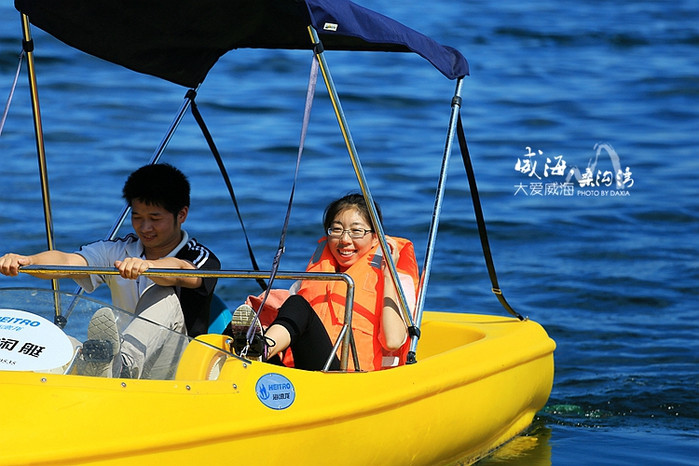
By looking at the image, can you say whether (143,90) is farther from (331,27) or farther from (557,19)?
(331,27)

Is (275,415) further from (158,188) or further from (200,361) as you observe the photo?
(158,188)

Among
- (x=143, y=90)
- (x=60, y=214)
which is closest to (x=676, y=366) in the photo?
(x=60, y=214)

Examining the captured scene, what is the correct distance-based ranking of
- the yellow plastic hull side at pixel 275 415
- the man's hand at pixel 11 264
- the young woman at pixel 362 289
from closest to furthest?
the yellow plastic hull side at pixel 275 415 → the man's hand at pixel 11 264 → the young woman at pixel 362 289

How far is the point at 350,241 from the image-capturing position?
502 cm

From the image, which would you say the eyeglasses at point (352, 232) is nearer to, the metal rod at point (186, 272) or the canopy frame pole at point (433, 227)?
the canopy frame pole at point (433, 227)

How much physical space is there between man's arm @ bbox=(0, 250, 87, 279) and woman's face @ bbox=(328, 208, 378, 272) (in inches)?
44.0

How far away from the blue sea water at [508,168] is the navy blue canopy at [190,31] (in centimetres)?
211

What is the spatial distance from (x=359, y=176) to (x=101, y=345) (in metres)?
1.19

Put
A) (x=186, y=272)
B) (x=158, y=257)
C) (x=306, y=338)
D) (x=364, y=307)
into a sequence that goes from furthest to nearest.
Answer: (x=364, y=307)
(x=158, y=257)
(x=306, y=338)
(x=186, y=272)

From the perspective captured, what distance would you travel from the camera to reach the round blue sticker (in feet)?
12.6

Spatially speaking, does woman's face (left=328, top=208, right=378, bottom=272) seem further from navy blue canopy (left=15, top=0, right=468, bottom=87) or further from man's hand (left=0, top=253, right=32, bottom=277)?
man's hand (left=0, top=253, right=32, bottom=277)

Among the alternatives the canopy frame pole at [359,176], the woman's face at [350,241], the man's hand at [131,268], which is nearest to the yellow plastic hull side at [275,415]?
the canopy frame pole at [359,176]

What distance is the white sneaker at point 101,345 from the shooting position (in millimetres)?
3760

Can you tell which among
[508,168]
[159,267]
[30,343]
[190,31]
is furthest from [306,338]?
[508,168]
